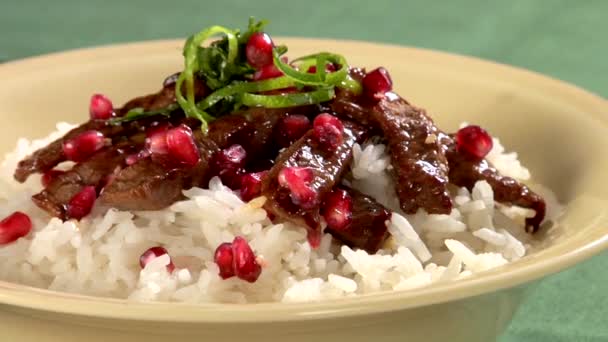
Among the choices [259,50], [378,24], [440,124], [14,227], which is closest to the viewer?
[14,227]

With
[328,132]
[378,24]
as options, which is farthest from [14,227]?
[378,24]

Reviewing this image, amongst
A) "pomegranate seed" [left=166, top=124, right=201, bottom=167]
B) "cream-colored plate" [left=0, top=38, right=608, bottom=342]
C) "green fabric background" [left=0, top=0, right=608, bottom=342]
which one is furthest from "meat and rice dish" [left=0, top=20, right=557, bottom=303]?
"green fabric background" [left=0, top=0, right=608, bottom=342]

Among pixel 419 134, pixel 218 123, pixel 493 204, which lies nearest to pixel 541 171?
pixel 493 204

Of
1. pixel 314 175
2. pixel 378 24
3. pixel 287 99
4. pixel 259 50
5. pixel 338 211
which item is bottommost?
pixel 378 24

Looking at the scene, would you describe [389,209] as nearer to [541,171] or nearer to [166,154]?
[166,154]

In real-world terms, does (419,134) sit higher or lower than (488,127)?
higher

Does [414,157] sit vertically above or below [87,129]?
above

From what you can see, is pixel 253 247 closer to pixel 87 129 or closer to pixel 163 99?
pixel 163 99
